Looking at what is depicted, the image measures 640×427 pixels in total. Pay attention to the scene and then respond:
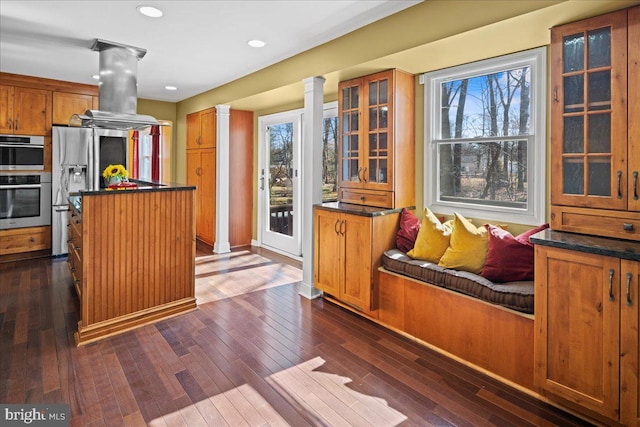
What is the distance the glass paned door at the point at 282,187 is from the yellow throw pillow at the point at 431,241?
8.39 ft

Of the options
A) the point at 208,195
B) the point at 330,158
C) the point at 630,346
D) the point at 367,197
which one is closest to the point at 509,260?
the point at 630,346

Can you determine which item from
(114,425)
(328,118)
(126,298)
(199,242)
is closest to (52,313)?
(126,298)

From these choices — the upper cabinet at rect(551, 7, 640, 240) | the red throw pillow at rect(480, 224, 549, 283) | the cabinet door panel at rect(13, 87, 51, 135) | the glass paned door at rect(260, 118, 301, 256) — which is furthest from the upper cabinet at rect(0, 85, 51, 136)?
the upper cabinet at rect(551, 7, 640, 240)

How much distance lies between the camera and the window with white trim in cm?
278

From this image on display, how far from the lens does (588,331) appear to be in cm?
187

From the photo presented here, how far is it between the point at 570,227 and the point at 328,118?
3174mm

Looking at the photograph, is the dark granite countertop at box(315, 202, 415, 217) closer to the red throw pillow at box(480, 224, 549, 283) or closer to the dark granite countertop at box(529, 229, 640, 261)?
the red throw pillow at box(480, 224, 549, 283)

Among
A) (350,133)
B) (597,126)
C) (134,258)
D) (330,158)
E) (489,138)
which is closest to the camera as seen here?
(597,126)

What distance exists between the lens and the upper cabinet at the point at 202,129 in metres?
5.72

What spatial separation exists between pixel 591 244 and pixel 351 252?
1.81 m

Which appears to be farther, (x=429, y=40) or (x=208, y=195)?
(x=208, y=195)

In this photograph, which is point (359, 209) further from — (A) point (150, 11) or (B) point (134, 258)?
(A) point (150, 11)

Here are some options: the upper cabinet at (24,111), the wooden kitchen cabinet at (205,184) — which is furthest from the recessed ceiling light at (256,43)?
the upper cabinet at (24,111)

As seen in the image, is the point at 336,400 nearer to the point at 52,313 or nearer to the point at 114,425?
the point at 114,425
